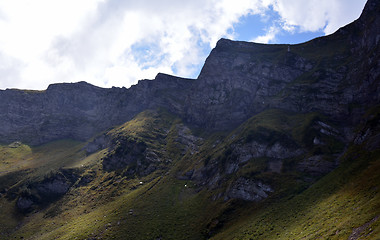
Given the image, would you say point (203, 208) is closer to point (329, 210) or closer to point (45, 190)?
Result: point (329, 210)

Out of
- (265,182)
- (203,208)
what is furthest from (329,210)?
(203,208)

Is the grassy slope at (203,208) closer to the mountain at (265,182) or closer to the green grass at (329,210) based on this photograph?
the green grass at (329,210)

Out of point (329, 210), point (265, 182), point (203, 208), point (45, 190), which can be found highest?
point (45, 190)

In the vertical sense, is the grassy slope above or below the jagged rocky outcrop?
below

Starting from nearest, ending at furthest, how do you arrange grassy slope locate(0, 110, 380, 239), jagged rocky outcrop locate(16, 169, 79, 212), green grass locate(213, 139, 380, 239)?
green grass locate(213, 139, 380, 239)
grassy slope locate(0, 110, 380, 239)
jagged rocky outcrop locate(16, 169, 79, 212)

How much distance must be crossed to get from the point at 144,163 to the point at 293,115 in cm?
12388

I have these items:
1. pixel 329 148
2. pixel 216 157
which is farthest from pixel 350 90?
pixel 216 157

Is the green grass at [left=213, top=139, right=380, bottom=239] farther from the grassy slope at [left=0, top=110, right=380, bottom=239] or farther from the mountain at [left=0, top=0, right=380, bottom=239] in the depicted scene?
the mountain at [left=0, top=0, right=380, bottom=239]

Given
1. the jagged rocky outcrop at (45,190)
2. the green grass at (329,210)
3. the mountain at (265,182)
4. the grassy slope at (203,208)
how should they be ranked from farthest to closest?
the jagged rocky outcrop at (45,190), the mountain at (265,182), the grassy slope at (203,208), the green grass at (329,210)

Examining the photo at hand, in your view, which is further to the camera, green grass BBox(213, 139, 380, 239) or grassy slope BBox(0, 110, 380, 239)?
grassy slope BBox(0, 110, 380, 239)

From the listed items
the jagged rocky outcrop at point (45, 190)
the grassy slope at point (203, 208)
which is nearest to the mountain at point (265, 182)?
the grassy slope at point (203, 208)

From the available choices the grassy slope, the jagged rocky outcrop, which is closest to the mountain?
the grassy slope

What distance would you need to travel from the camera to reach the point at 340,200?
7706cm

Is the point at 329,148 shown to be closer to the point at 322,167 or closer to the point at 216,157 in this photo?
the point at 322,167
